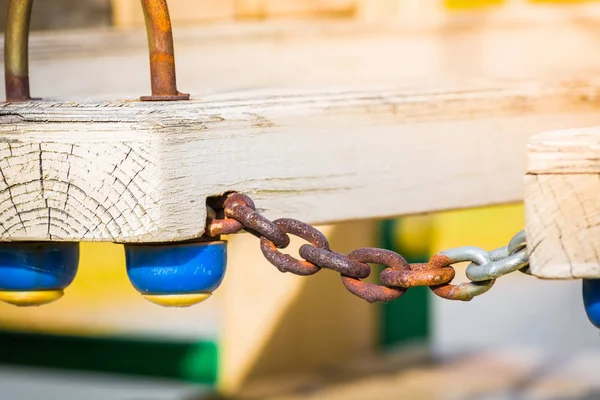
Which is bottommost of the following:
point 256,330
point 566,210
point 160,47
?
point 256,330

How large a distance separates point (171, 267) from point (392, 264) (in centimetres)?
26

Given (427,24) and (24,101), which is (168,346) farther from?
(24,101)

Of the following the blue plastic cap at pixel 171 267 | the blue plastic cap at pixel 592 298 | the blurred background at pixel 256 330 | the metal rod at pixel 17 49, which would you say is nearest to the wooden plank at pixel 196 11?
the blurred background at pixel 256 330

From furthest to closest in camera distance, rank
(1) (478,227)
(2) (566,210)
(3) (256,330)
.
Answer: (1) (478,227), (3) (256,330), (2) (566,210)

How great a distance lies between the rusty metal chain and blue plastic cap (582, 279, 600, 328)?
0.06 m

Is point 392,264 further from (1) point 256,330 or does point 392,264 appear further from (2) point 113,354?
(2) point 113,354

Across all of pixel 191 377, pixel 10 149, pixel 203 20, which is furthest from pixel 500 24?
pixel 191 377

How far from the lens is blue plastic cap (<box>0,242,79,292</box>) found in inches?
45.4

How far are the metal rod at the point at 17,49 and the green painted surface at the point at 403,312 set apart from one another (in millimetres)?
2449

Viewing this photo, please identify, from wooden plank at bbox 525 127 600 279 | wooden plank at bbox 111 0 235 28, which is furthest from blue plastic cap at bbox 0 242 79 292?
wooden plank at bbox 111 0 235 28

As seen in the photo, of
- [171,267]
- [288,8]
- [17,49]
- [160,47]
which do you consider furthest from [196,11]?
[171,267]

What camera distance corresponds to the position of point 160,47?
1.17 metres

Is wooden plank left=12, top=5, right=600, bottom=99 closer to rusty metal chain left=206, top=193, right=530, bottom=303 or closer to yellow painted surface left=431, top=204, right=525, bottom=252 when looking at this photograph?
rusty metal chain left=206, top=193, right=530, bottom=303

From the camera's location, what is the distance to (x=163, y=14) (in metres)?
1.16
